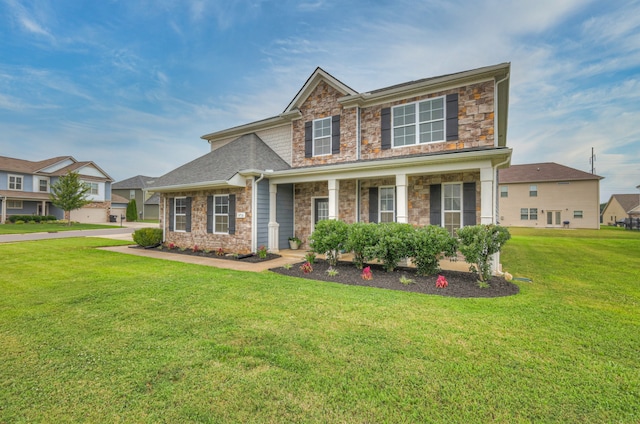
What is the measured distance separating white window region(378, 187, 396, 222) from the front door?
1239 inches

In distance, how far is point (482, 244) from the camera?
644cm

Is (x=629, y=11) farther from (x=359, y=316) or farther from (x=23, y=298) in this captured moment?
(x=23, y=298)

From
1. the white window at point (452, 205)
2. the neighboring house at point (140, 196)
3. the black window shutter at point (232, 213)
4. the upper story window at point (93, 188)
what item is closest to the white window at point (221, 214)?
the black window shutter at point (232, 213)

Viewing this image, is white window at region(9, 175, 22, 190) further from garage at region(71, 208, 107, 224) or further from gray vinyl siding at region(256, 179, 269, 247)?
gray vinyl siding at region(256, 179, 269, 247)

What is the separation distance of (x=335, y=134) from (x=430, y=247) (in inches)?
249

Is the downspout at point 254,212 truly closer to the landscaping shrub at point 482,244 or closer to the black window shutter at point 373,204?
the black window shutter at point 373,204

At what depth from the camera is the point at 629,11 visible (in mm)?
9805

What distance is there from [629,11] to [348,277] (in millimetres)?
13522

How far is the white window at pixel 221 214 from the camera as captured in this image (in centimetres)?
1160

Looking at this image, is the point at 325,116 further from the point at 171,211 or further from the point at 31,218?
the point at 31,218

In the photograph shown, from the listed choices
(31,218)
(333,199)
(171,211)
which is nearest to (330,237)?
(333,199)

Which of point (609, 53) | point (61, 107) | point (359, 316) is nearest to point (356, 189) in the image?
point (359, 316)

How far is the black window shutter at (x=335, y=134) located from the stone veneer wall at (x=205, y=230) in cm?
368

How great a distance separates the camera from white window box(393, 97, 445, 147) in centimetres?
956
